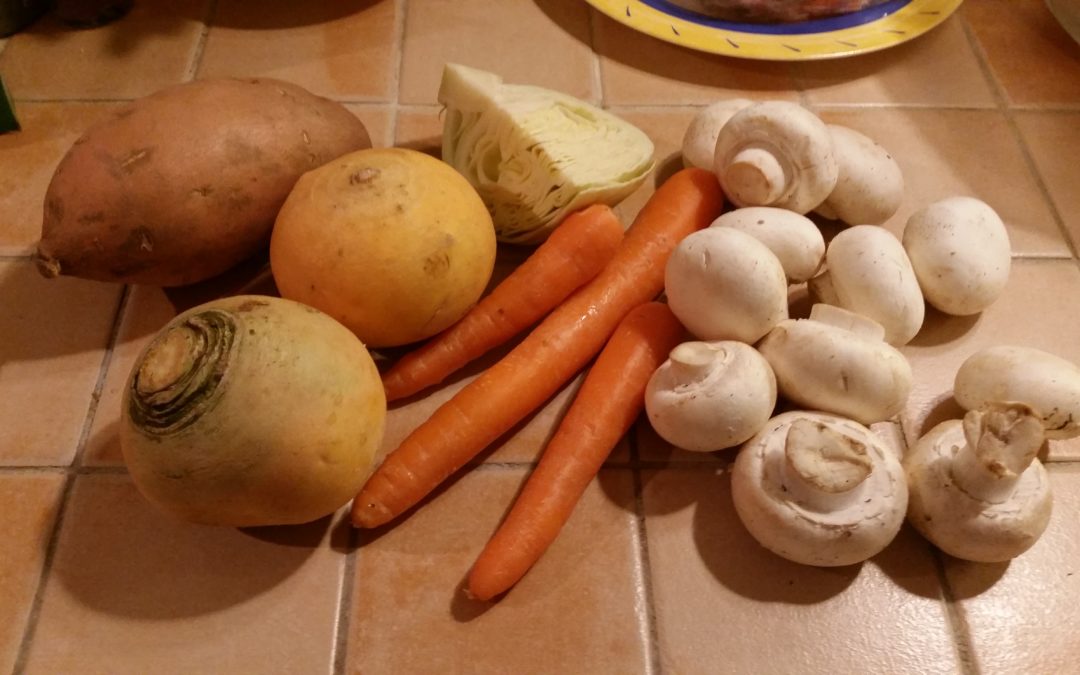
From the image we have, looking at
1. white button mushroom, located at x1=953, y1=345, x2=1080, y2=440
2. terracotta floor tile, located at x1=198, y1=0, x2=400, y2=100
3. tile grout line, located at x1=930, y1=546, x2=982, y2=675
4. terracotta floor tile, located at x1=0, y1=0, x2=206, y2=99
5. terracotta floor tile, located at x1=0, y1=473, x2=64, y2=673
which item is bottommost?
terracotta floor tile, located at x1=0, y1=473, x2=64, y2=673

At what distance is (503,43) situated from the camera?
1105 mm

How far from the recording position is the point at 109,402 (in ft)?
2.43

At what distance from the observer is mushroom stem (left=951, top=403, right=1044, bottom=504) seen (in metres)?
0.59

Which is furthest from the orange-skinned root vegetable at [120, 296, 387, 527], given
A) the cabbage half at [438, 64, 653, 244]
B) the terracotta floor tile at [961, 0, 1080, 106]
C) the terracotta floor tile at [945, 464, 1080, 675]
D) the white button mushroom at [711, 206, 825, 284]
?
the terracotta floor tile at [961, 0, 1080, 106]

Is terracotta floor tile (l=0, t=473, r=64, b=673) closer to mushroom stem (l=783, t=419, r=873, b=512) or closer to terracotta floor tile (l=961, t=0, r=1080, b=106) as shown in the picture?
mushroom stem (l=783, t=419, r=873, b=512)

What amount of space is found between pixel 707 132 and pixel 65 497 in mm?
700

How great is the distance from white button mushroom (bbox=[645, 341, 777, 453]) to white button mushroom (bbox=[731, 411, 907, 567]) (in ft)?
0.09

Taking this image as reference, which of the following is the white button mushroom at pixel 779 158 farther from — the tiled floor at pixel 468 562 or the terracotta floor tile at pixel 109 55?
the terracotta floor tile at pixel 109 55

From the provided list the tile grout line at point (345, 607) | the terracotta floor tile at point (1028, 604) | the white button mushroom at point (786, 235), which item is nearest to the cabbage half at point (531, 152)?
the white button mushroom at point (786, 235)

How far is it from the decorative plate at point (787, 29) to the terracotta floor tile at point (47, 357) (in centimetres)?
74

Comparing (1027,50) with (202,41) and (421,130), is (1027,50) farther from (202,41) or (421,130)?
(202,41)

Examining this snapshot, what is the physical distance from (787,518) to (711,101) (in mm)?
607

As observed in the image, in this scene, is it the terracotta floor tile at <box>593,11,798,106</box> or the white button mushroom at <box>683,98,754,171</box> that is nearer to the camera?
the white button mushroom at <box>683,98,754,171</box>

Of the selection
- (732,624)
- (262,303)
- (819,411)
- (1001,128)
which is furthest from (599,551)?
(1001,128)
